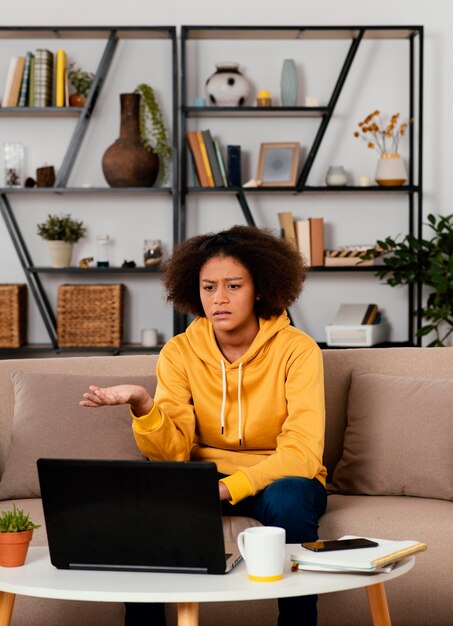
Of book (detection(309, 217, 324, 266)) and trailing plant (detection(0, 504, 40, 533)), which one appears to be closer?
trailing plant (detection(0, 504, 40, 533))

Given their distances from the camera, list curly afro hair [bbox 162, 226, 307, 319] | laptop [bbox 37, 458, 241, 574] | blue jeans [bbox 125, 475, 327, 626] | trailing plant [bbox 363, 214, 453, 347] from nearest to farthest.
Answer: laptop [bbox 37, 458, 241, 574] → blue jeans [bbox 125, 475, 327, 626] → curly afro hair [bbox 162, 226, 307, 319] → trailing plant [bbox 363, 214, 453, 347]

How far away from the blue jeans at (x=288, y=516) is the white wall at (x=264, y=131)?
291 centimetres

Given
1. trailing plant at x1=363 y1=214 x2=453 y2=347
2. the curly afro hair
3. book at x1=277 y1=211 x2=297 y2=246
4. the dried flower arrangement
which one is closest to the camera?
the curly afro hair

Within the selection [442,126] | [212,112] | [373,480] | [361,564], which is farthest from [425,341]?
[361,564]

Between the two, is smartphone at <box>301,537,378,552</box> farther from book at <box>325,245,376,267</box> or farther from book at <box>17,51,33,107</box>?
book at <box>17,51,33,107</box>

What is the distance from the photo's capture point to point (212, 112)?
5094 millimetres

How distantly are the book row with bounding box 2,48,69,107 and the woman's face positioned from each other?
269 centimetres

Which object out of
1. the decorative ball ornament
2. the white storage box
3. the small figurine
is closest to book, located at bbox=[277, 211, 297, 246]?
the white storage box

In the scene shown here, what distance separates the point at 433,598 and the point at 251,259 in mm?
961

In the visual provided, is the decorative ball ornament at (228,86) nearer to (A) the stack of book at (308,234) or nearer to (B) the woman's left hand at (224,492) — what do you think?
(A) the stack of book at (308,234)

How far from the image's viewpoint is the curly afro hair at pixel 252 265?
8.29ft

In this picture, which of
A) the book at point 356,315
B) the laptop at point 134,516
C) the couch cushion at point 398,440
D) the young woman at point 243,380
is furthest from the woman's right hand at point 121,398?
the book at point 356,315

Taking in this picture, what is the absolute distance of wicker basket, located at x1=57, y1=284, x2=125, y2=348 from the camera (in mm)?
4910

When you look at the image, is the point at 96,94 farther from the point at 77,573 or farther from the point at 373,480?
the point at 77,573
